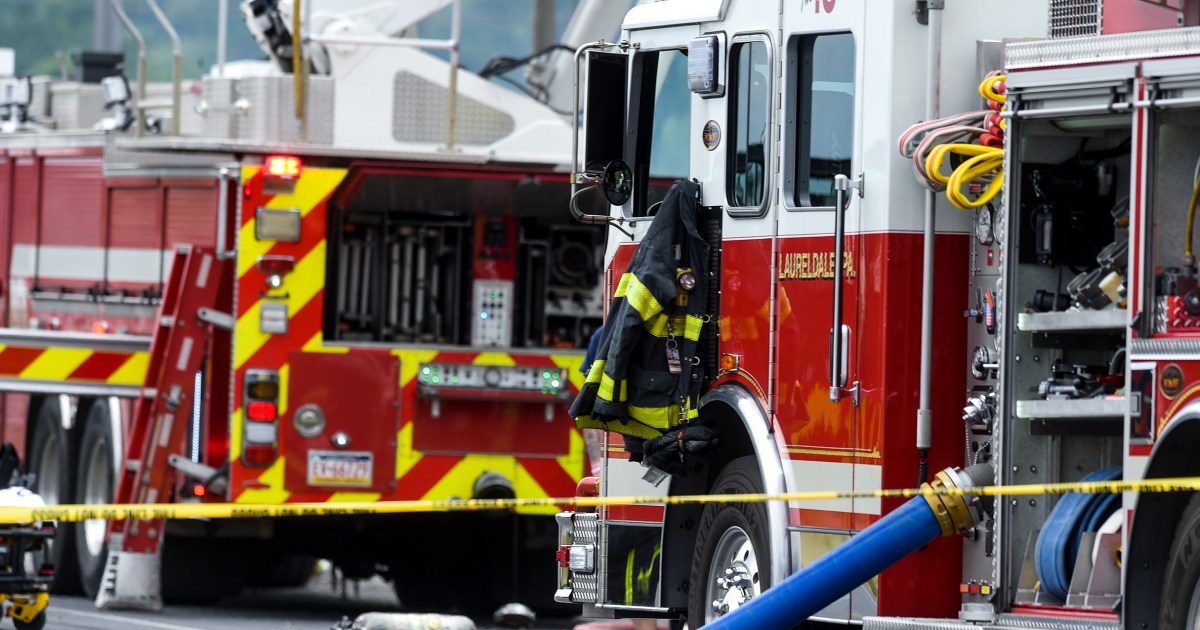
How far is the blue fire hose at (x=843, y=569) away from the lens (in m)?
6.91

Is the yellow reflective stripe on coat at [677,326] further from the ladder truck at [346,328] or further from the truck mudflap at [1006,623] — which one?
the ladder truck at [346,328]

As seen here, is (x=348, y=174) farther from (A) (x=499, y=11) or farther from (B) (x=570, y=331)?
(A) (x=499, y=11)

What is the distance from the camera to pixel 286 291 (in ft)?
39.5

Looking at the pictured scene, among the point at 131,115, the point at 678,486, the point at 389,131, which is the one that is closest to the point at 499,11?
the point at 131,115

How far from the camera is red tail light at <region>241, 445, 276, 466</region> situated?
469 inches

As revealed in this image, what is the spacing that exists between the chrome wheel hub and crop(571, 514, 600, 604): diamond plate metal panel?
0.69 meters

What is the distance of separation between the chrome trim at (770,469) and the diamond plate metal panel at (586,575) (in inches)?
43.2

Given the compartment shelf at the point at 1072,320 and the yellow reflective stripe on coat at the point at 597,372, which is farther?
the yellow reflective stripe on coat at the point at 597,372

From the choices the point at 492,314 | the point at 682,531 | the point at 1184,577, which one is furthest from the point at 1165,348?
the point at 492,314

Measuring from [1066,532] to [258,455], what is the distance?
19.8 feet

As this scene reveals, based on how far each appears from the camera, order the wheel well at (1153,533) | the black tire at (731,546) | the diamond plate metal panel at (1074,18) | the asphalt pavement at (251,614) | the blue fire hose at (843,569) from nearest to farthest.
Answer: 1. the wheel well at (1153,533)
2. the blue fire hose at (843,569)
3. the diamond plate metal panel at (1074,18)
4. the black tire at (731,546)
5. the asphalt pavement at (251,614)

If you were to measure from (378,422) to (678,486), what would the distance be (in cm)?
376

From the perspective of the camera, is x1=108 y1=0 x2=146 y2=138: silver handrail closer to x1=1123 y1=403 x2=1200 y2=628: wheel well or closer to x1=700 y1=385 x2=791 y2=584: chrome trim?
x1=700 y1=385 x2=791 y2=584: chrome trim

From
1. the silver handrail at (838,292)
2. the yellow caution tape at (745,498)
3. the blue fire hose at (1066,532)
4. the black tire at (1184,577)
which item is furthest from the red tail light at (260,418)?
the black tire at (1184,577)
